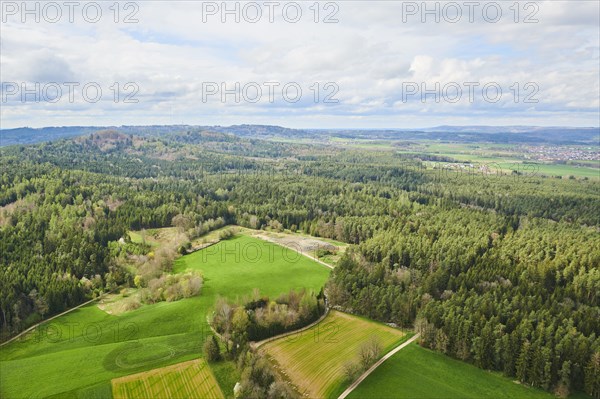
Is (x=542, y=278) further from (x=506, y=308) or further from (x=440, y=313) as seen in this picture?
(x=440, y=313)

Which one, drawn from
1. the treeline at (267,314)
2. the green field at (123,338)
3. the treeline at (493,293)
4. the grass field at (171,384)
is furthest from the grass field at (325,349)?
the green field at (123,338)

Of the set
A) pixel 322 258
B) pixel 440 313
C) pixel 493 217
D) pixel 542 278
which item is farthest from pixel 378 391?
pixel 493 217

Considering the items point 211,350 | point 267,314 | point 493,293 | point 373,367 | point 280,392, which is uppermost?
point 493,293

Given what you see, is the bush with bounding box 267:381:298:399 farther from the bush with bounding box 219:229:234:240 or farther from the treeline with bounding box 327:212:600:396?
the bush with bounding box 219:229:234:240

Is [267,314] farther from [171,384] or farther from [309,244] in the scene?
[309,244]

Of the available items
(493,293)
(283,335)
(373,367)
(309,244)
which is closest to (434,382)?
(373,367)

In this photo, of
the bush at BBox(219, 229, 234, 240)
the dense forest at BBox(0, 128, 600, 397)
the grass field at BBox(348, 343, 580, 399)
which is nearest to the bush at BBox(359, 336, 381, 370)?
the grass field at BBox(348, 343, 580, 399)

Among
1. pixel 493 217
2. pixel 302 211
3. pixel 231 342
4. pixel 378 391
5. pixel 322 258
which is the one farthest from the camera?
pixel 302 211
